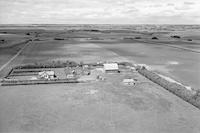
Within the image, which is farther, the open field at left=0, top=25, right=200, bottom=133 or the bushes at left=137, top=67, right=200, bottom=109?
the bushes at left=137, top=67, right=200, bottom=109

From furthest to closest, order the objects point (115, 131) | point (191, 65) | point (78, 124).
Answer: point (191, 65) → point (78, 124) → point (115, 131)

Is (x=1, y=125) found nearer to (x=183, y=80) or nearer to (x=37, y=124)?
(x=37, y=124)

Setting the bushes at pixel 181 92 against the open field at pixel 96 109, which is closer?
the open field at pixel 96 109

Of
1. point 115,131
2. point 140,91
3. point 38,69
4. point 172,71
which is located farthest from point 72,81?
point 172,71

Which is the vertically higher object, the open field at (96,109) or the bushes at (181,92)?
the bushes at (181,92)

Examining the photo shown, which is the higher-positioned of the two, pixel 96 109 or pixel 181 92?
pixel 181 92

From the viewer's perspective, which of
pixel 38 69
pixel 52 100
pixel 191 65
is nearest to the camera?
pixel 52 100

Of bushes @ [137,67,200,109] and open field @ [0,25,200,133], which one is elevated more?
bushes @ [137,67,200,109]

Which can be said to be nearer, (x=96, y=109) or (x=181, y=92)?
(x=96, y=109)

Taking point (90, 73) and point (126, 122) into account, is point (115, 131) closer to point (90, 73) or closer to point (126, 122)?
point (126, 122)

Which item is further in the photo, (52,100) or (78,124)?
(52,100)
